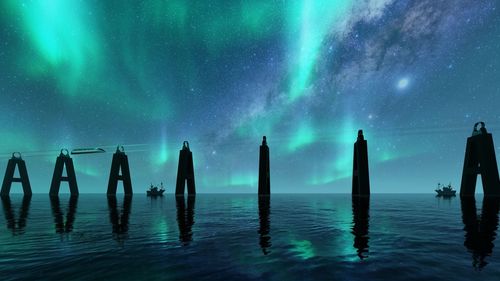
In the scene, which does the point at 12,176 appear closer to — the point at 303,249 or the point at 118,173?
the point at 118,173

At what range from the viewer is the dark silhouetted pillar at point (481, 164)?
172 feet

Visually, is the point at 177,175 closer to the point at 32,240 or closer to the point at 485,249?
the point at 32,240

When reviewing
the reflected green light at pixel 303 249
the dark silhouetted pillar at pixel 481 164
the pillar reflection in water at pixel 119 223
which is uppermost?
the dark silhouetted pillar at pixel 481 164

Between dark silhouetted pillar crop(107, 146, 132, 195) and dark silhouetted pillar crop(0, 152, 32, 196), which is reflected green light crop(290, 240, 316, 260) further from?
dark silhouetted pillar crop(0, 152, 32, 196)

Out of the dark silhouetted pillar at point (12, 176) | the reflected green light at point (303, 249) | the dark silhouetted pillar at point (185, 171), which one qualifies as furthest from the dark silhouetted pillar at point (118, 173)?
the reflected green light at point (303, 249)

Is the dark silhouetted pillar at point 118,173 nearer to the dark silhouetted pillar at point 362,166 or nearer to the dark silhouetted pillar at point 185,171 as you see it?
the dark silhouetted pillar at point 185,171

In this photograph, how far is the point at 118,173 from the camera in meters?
92.4

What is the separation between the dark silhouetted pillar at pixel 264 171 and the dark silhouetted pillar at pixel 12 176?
97.1m

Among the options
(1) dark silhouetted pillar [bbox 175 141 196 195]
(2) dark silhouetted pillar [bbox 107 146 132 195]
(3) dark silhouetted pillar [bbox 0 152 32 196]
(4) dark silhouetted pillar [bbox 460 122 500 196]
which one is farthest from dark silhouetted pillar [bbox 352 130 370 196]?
(3) dark silhouetted pillar [bbox 0 152 32 196]

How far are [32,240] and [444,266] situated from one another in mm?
18427

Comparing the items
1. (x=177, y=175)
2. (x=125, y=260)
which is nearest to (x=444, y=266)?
(x=125, y=260)

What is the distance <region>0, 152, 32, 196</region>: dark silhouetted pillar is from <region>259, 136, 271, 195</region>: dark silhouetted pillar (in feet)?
319

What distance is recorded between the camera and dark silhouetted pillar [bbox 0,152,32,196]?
9988cm

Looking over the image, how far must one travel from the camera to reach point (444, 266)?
332 inches
